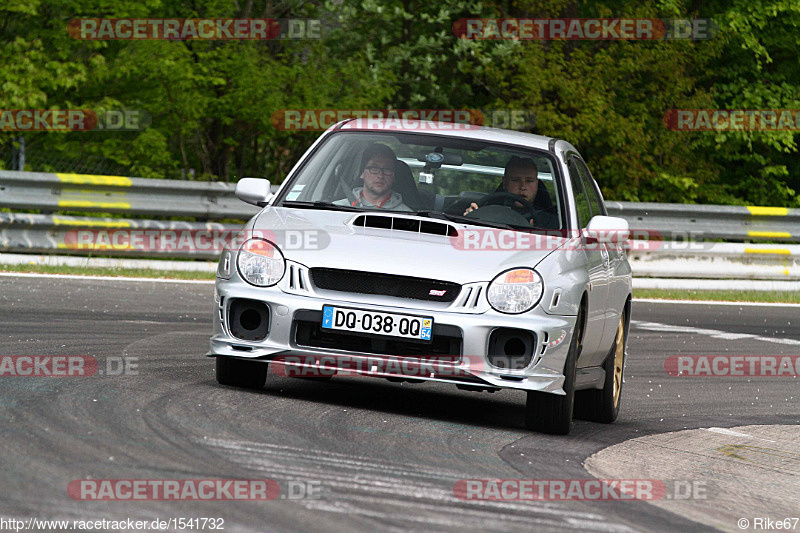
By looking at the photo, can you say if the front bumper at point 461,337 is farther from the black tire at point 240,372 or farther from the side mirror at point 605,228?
the side mirror at point 605,228

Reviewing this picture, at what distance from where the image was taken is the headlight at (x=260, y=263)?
7363mm

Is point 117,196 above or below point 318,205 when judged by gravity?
below

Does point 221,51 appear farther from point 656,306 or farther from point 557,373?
point 557,373

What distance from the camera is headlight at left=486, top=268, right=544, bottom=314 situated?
7.16 metres

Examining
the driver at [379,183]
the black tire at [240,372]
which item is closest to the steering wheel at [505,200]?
the driver at [379,183]

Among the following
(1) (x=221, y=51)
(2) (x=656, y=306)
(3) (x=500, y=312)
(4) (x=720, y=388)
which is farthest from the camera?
(1) (x=221, y=51)

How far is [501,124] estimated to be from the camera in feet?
75.5

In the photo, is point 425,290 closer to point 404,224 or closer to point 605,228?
point 404,224

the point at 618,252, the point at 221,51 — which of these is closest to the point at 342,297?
the point at 618,252

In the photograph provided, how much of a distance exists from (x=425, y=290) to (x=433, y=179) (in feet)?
5.47

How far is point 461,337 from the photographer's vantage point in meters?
7.10

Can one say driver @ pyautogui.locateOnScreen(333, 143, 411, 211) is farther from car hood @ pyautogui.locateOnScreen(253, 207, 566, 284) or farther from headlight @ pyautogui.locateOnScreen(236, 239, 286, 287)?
headlight @ pyautogui.locateOnScreen(236, 239, 286, 287)

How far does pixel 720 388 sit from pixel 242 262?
4.81 meters

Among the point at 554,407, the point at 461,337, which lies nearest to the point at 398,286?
the point at 461,337
